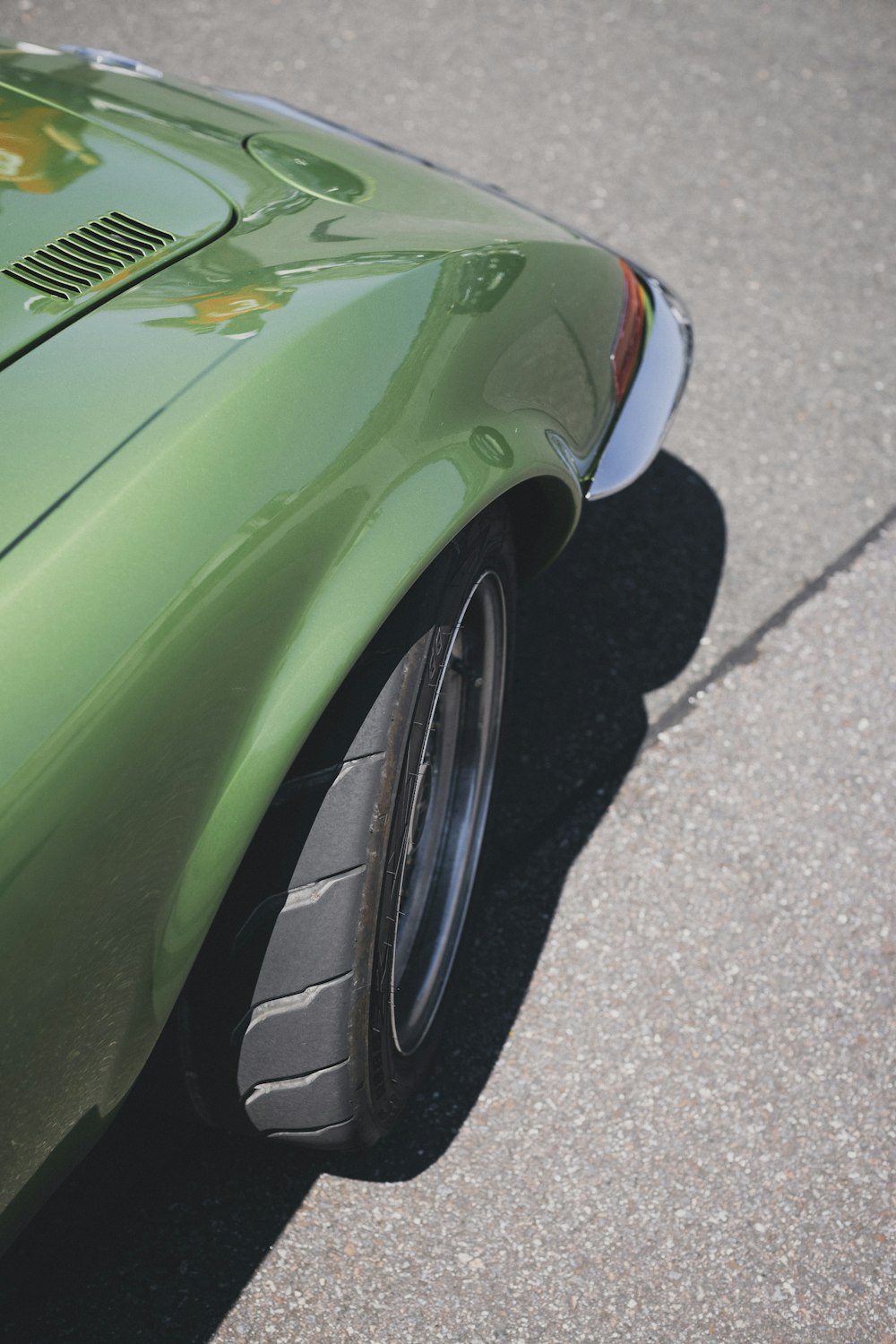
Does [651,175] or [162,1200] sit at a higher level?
[651,175]

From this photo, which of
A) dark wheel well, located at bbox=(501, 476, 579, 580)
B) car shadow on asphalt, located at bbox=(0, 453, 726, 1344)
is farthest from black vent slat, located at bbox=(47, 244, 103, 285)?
car shadow on asphalt, located at bbox=(0, 453, 726, 1344)

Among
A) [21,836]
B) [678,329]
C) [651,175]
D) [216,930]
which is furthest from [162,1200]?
[651,175]

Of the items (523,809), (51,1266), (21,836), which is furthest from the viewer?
(523,809)

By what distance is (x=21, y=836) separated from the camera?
1002mm

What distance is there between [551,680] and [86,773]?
1.60 metres

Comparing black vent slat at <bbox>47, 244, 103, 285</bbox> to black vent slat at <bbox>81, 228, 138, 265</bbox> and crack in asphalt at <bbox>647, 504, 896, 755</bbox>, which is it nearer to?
black vent slat at <bbox>81, 228, 138, 265</bbox>

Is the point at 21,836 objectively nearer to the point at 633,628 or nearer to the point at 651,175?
the point at 633,628

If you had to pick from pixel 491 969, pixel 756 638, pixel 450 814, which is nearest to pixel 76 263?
pixel 450 814

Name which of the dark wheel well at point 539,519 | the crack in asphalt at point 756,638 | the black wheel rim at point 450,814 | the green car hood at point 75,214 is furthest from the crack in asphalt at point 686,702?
the green car hood at point 75,214

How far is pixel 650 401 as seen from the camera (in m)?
2.17

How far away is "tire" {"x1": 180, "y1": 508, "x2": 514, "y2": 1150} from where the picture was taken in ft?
4.57

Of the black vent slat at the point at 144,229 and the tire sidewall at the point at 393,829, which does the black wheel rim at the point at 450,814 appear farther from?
the black vent slat at the point at 144,229

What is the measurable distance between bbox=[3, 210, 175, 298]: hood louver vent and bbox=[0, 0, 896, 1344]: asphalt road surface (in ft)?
4.19

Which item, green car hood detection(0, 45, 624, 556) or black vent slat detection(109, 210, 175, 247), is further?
black vent slat detection(109, 210, 175, 247)
